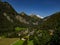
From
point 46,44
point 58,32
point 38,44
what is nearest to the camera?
point 58,32

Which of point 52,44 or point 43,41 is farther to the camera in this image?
point 43,41

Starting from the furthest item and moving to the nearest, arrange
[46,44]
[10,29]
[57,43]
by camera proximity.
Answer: [10,29] → [46,44] → [57,43]

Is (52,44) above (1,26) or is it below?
below

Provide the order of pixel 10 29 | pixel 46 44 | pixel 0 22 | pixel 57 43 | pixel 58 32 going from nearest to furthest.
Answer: pixel 57 43
pixel 58 32
pixel 46 44
pixel 10 29
pixel 0 22

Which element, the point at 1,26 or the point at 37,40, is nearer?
the point at 37,40

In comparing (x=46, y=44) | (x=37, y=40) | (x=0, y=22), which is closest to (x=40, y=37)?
(x=37, y=40)

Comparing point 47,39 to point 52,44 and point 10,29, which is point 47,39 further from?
point 10,29

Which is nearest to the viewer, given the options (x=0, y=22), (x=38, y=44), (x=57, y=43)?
(x=57, y=43)

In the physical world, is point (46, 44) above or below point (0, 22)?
below

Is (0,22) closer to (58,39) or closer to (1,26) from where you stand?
(1,26)

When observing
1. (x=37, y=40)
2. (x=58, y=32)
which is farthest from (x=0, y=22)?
(x=58, y=32)
